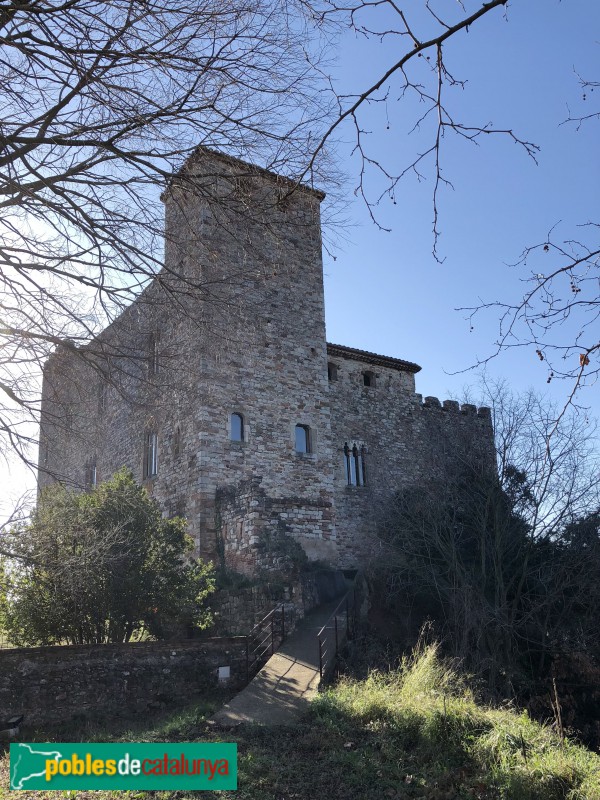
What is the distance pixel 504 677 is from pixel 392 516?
5825 mm

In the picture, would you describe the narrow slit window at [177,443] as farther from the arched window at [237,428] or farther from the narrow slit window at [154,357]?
the narrow slit window at [154,357]

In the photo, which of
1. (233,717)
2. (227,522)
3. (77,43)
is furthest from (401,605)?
(77,43)

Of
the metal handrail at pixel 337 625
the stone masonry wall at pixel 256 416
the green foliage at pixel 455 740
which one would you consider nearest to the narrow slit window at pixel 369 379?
the stone masonry wall at pixel 256 416

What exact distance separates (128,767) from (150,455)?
13274mm

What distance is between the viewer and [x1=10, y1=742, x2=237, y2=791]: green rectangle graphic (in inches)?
270

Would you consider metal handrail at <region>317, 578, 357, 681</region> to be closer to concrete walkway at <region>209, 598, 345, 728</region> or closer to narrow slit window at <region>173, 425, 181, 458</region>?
concrete walkway at <region>209, 598, 345, 728</region>

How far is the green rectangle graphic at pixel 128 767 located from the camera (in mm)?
6863

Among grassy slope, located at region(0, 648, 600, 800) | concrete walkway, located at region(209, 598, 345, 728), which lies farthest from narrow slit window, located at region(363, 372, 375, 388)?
grassy slope, located at region(0, 648, 600, 800)

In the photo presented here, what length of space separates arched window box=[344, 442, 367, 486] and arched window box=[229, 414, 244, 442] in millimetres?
5357

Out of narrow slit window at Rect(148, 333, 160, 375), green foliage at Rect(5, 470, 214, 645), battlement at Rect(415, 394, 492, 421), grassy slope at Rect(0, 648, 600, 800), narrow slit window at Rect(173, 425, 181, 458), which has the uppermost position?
battlement at Rect(415, 394, 492, 421)

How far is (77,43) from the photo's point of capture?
17.3 feet

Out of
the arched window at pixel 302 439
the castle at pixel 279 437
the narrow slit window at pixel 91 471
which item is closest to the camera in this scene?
the castle at pixel 279 437

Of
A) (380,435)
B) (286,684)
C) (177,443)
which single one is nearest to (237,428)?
(177,443)

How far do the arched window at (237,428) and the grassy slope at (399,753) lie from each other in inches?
324
